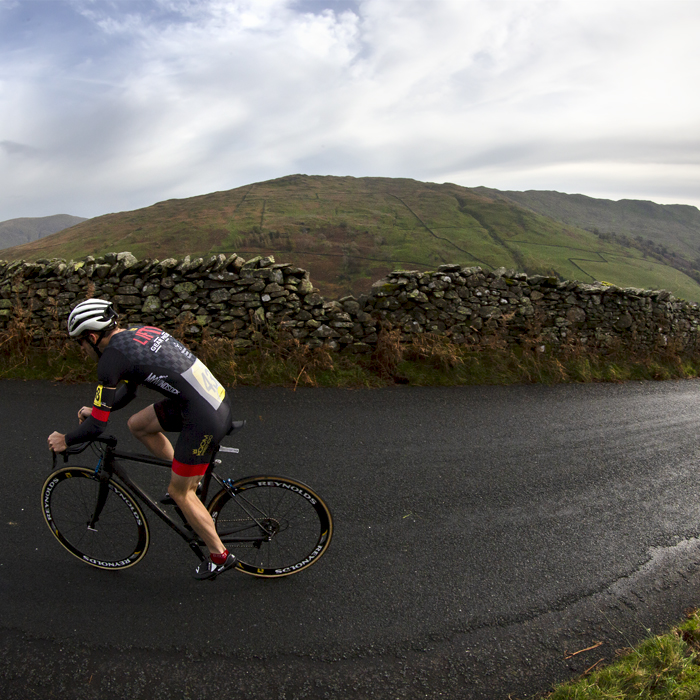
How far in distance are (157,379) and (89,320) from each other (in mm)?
614

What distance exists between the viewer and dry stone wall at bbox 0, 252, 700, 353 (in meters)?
8.53

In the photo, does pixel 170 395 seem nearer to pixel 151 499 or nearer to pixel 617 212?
pixel 151 499

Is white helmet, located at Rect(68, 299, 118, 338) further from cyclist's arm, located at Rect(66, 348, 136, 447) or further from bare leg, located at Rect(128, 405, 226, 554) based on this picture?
bare leg, located at Rect(128, 405, 226, 554)

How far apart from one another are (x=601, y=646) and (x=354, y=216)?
49.6 meters

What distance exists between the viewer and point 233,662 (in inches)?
108

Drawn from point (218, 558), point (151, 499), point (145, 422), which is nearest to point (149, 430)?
point (145, 422)

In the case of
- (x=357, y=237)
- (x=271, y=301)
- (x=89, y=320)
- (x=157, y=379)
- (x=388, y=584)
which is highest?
(x=357, y=237)

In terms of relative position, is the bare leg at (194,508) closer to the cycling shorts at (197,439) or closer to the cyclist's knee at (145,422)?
the cycling shorts at (197,439)

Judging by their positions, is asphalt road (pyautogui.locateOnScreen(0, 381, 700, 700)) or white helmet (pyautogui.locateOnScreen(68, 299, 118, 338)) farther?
white helmet (pyautogui.locateOnScreen(68, 299, 118, 338))

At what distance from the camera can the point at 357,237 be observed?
131 feet

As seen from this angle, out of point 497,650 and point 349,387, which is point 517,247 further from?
point 497,650

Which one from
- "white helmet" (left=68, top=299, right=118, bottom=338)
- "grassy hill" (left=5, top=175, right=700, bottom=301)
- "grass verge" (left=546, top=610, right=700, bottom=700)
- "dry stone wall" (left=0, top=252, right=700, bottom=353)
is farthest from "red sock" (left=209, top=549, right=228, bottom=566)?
"grassy hill" (left=5, top=175, right=700, bottom=301)

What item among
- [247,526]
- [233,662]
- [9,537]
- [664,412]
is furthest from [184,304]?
[664,412]

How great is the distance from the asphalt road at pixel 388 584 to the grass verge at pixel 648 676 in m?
0.17
